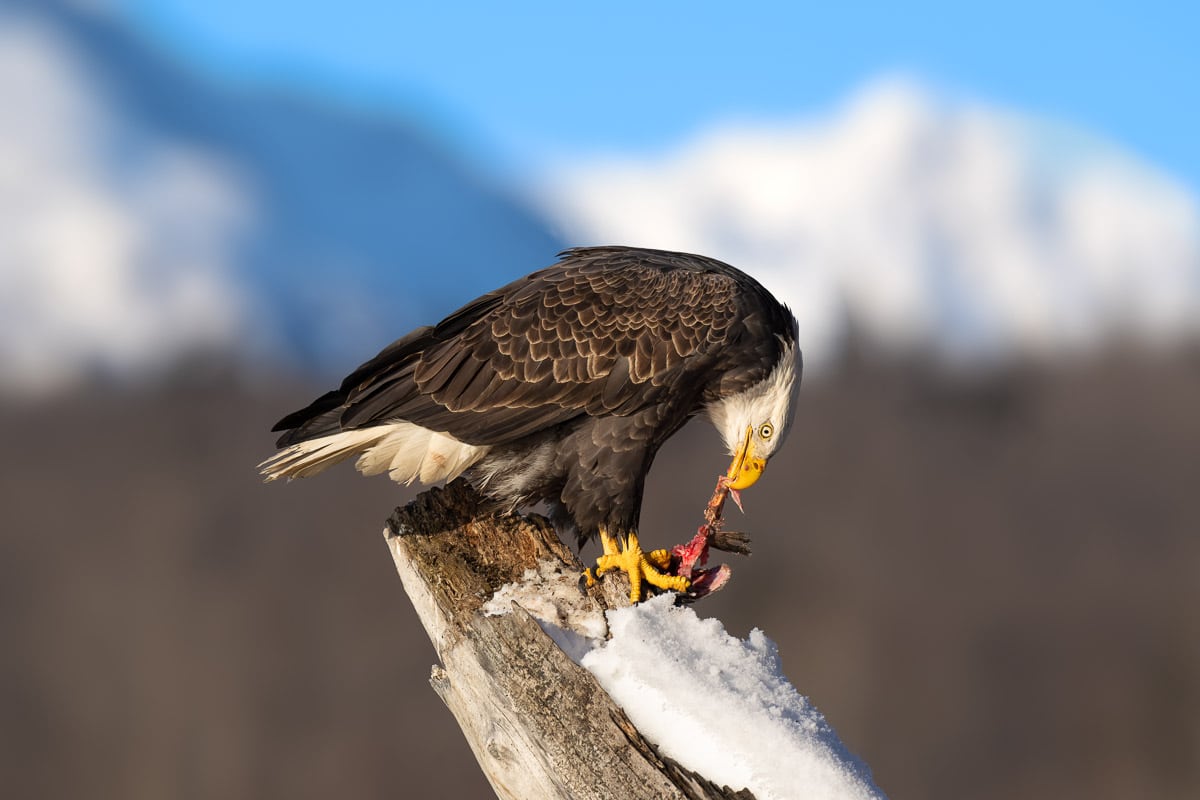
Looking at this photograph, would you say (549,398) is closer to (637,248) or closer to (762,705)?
(637,248)

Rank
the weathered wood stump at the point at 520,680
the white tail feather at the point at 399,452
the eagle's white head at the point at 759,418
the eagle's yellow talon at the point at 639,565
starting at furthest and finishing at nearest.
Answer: the eagle's white head at the point at 759,418 < the white tail feather at the point at 399,452 < the eagle's yellow talon at the point at 639,565 < the weathered wood stump at the point at 520,680

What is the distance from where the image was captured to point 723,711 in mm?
3715

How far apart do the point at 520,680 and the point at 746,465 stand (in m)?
2.12

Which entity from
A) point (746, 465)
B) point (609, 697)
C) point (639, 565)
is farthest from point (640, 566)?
point (609, 697)

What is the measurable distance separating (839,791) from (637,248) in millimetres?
3132

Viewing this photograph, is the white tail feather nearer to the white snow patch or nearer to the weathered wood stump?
the weathered wood stump

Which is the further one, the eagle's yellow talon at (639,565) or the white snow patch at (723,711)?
the eagle's yellow talon at (639,565)

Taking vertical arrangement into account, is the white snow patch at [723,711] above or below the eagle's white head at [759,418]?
below

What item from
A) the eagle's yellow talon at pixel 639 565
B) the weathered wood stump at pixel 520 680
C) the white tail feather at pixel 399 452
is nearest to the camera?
the weathered wood stump at pixel 520 680

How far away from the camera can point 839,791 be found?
3533 millimetres

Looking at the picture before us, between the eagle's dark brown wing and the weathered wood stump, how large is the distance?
83cm

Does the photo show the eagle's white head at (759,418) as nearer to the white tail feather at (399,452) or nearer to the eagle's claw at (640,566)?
the eagle's claw at (640,566)

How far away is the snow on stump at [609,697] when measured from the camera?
3.57 m

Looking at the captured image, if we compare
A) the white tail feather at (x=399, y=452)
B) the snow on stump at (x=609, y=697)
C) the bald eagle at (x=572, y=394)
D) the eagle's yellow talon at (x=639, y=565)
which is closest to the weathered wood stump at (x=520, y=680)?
the snow on stump at (x=609, y=697)
